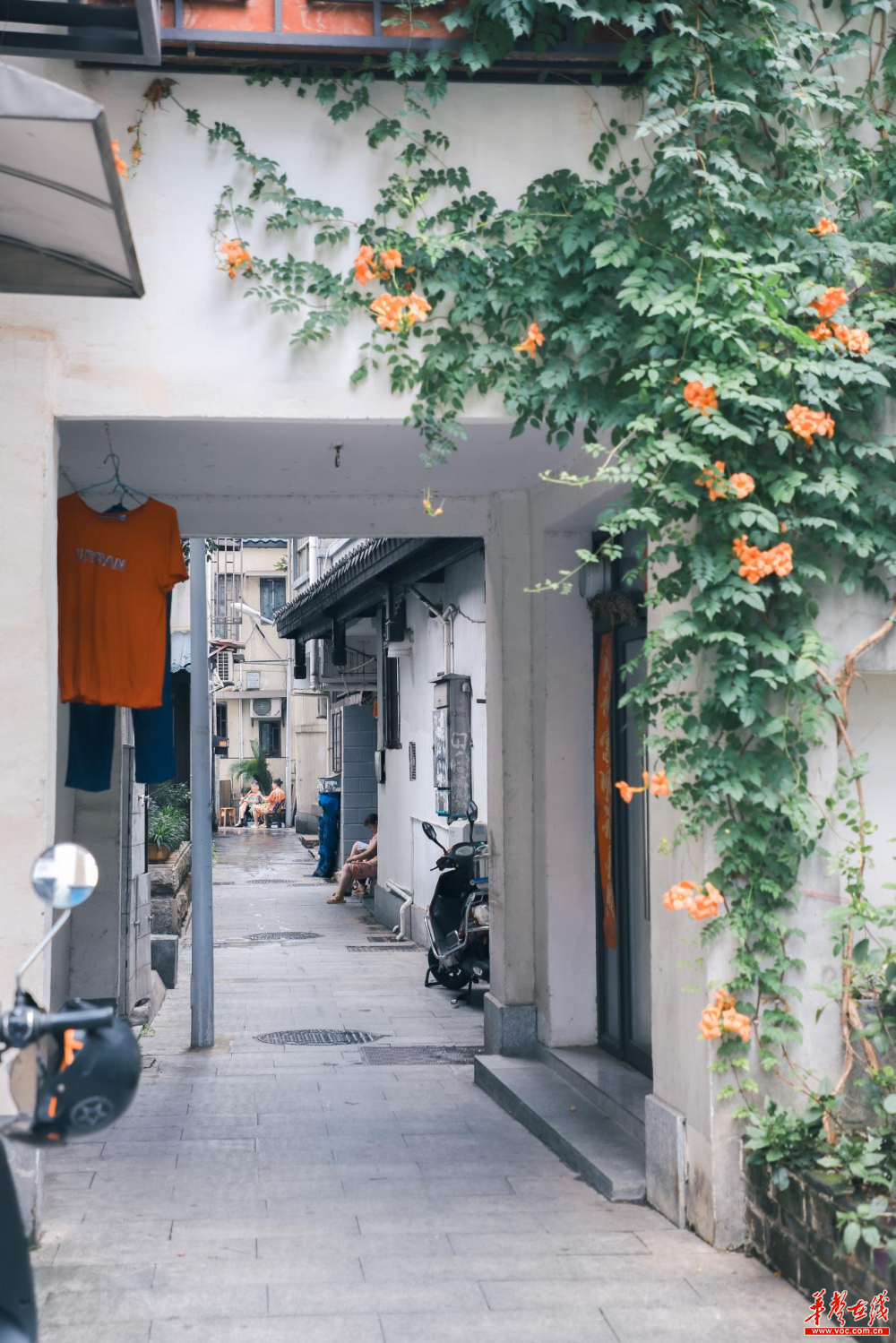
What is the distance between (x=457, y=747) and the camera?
43.1ft

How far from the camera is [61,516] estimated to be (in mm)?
6594

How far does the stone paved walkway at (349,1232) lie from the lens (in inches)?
185

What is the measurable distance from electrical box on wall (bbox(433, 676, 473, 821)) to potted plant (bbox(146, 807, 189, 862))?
11.1 feet

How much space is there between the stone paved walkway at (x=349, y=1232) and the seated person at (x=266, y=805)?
105 ft

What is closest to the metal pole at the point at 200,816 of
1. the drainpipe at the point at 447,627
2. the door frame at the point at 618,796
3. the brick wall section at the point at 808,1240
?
the door frame at the point at 618,796

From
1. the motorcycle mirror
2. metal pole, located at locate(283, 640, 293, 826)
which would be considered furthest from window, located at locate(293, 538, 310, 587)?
the motorcycle mirror

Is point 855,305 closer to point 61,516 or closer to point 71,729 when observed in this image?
point 61,516

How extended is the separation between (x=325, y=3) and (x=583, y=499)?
2.78m

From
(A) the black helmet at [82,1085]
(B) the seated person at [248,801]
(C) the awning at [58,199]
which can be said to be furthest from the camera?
(B) the seated person at [248,801]

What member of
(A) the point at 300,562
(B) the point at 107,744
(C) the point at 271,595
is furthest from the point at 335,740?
(B) the point at 107,744

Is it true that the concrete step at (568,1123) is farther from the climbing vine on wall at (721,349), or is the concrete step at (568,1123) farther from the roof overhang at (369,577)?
the roof overhang at (369,577)

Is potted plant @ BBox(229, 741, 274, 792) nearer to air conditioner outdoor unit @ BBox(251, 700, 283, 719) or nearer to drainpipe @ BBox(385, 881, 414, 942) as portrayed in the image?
air conditioner outdoor unit @ BBox(251, 700, 283, 719)

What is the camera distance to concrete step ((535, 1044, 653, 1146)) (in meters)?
6.71

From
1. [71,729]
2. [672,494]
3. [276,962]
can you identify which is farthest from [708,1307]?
[276,962]
